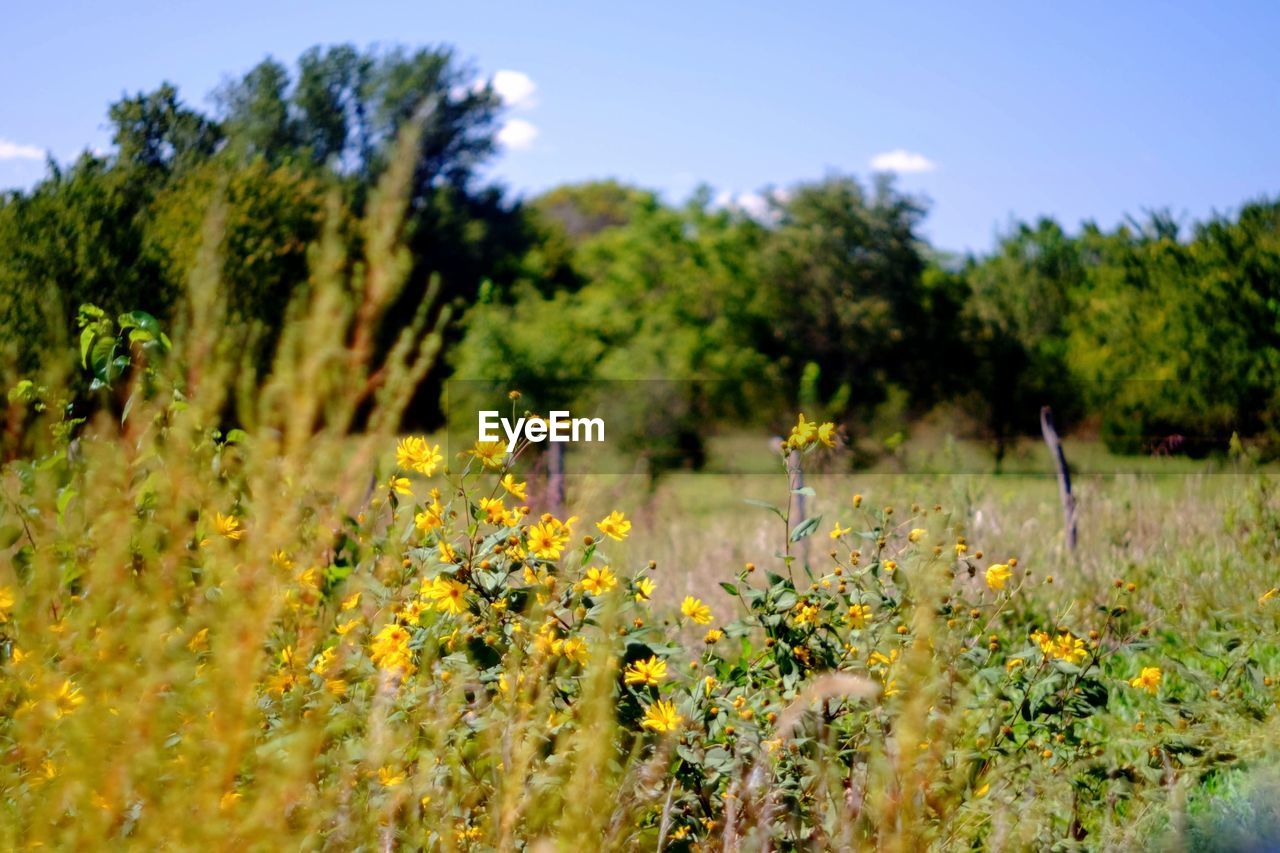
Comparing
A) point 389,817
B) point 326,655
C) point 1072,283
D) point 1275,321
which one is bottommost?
point 389,817

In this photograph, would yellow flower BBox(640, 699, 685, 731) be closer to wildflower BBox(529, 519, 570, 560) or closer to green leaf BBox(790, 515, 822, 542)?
wildflower BBox(529, 519, 570, 560)

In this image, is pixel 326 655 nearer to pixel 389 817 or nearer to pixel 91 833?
pixel 389 817

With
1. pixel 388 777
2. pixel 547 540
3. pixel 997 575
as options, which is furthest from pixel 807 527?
pixel 388 777

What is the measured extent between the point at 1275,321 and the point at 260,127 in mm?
13076

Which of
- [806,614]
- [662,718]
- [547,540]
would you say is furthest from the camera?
[806,614]

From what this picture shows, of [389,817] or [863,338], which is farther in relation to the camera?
[863,338]

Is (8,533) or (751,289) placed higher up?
(751,289)

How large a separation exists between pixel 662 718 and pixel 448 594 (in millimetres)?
538

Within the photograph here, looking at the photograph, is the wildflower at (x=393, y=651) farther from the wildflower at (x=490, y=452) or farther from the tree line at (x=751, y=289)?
the tree line at (x=751, y=289)

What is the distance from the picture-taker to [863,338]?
21.7m

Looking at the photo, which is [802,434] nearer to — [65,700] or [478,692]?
[478,692]

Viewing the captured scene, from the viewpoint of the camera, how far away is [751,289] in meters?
22.4

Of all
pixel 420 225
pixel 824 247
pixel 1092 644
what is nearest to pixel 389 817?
pixel 1092 644

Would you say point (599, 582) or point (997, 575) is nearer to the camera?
point (599, 582)
